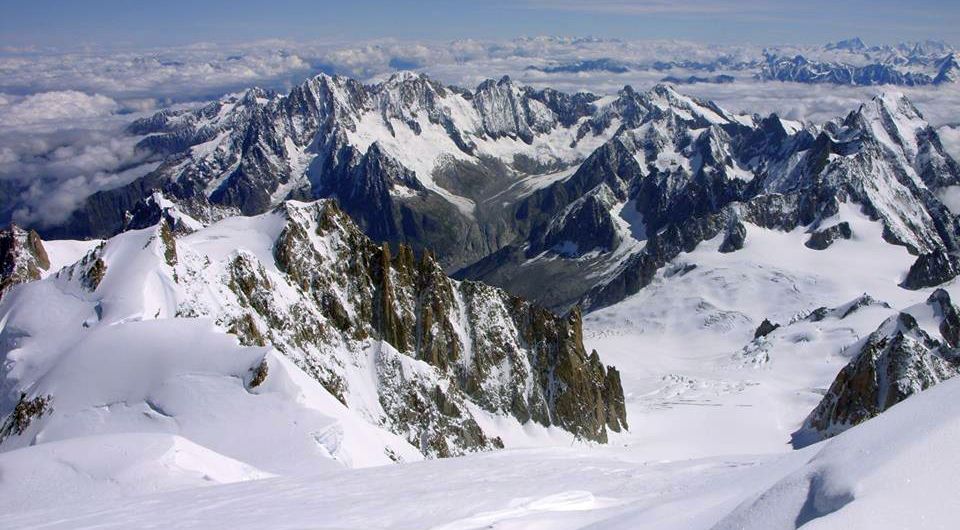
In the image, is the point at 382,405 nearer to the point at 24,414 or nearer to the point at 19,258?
the point at 24,414

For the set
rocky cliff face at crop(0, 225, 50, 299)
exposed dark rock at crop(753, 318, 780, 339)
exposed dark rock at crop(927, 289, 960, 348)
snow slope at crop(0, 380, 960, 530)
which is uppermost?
snow slope at crop(0, 380, 960, 530)

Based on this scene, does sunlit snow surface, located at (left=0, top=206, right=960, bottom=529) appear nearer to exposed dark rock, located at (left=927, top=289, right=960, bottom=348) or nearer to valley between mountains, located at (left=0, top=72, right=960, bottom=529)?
valley between mountains, located at (left=0, top=72, right=960, bottom=529)

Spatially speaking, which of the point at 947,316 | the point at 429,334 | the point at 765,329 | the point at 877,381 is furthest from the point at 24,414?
the point at 765,329

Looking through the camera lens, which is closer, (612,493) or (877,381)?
(612,493)

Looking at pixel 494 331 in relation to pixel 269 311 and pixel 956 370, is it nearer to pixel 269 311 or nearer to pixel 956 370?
pixel 269 311

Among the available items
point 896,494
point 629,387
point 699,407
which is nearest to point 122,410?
point 896,494

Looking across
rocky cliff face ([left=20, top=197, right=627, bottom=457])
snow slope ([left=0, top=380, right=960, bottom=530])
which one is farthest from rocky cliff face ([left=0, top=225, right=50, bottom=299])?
snow slope ([left=0, top=380, right=960, bottom=530])
